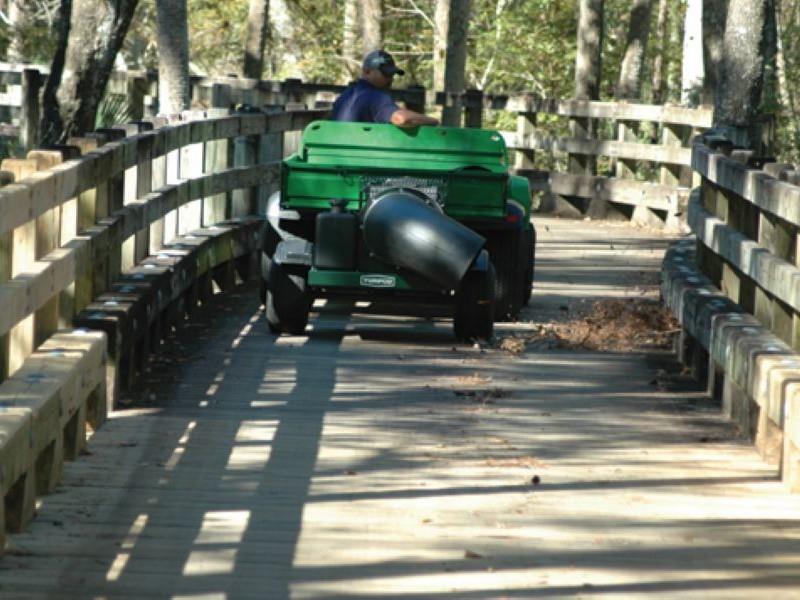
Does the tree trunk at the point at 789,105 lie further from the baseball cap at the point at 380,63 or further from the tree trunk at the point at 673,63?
the baseball cap at the point at 380,63

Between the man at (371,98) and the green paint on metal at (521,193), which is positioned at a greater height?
the man at (371,98)

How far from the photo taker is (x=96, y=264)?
1014cm

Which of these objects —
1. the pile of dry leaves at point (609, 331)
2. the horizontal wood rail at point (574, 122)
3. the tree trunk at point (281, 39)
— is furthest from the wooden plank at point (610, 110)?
the tree trunk at point (281, 39)

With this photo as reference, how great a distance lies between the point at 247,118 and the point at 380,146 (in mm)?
2721

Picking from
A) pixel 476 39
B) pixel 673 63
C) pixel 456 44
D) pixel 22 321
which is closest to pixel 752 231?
pixel 22 321

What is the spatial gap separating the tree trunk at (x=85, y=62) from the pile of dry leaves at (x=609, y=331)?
476 cm

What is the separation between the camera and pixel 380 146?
13.4 metres

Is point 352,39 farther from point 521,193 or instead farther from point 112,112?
point 521,193

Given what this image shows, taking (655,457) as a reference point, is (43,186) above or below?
above

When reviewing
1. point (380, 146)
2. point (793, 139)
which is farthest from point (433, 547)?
point (793, 139)

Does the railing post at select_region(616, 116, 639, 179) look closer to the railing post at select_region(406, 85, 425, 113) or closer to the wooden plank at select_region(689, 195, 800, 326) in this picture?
the railing post at select_region(406, 85, 425, 113)

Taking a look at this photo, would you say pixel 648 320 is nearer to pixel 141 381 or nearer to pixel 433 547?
pixel 141 381

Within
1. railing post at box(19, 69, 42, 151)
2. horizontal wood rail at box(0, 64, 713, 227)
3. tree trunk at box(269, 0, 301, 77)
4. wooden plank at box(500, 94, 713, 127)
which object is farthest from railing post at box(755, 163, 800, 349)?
tree trunk at box(269, 0, 301, 77)

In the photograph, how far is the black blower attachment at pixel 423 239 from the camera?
11977 mm
